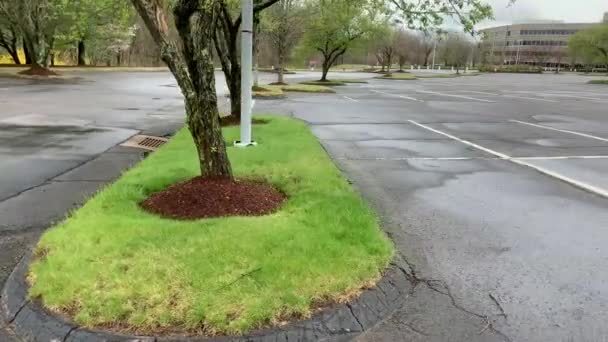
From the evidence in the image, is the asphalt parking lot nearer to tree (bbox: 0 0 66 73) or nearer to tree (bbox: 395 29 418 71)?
tree (bbox: 0 0 66 73)

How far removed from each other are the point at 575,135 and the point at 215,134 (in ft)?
35.7

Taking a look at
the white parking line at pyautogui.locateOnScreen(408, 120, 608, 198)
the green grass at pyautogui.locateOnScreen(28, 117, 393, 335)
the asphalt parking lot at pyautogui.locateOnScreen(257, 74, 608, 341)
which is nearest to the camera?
the green grass at pyautogui.locateOnScreen(28, 117, 393, 335)

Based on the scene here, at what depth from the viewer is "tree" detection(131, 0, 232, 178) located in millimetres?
5133

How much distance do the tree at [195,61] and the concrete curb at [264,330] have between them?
94.4 inches

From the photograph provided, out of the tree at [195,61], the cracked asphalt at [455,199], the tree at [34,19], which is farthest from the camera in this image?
the tree at [34,19]

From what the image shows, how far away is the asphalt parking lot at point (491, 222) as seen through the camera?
3.65 metres

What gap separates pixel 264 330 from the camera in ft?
11.0

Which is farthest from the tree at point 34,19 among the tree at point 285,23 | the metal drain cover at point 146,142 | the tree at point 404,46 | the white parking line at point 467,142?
the tree at point 404,46

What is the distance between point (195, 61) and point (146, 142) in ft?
18.8

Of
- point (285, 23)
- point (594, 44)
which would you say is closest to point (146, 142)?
point (285, 23)

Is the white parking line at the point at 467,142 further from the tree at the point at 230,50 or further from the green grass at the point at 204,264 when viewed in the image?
the tree at the point at 230,50

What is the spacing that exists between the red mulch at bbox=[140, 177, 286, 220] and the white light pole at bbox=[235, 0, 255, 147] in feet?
11.2

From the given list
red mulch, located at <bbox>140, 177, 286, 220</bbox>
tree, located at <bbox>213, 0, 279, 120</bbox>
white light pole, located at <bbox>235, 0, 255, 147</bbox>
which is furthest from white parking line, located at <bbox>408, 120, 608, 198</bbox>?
tree, located at <bbox>213, 0, 279, 120</bbox>

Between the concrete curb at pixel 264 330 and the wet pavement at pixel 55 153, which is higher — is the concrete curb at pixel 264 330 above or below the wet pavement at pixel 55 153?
below
